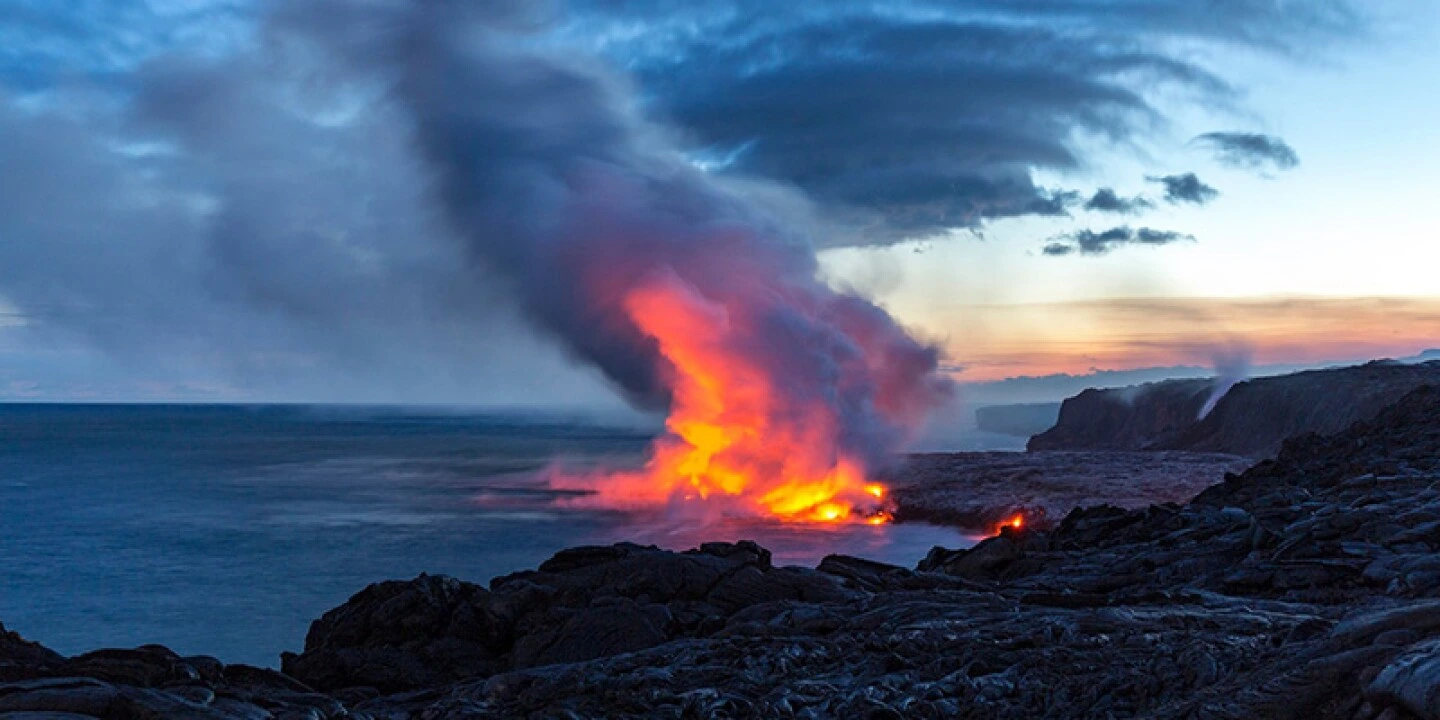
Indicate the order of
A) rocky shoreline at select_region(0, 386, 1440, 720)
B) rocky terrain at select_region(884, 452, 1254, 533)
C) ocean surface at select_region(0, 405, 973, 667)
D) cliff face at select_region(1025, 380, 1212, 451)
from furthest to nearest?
cliff face at select_region(1025, 380, 1212, 451)
rocky terrain at select_region(884, 452, 1254, 533)
ocean surface at select_region(0, 405, 973, 667)
rocky shoreline at select_region(0, 386, 1440, 720)

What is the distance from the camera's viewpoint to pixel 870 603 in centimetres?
1628

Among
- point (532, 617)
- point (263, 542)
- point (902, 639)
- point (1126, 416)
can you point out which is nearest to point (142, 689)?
point (902, 639)

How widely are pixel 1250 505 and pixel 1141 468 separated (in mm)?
35256

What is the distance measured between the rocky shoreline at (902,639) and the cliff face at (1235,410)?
31.3 metres

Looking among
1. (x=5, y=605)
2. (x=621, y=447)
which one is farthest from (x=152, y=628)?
(x=621, y=447)

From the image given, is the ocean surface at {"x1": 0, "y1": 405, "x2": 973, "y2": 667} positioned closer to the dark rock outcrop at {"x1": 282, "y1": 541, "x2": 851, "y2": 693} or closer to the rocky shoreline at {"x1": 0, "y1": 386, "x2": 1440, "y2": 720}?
the dark rock outcrop at {"x1": 282, "y1": 541, "x2": 851, "y2": 693}

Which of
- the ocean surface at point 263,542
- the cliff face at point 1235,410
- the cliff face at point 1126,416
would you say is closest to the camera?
the ocean surface at point 263,542

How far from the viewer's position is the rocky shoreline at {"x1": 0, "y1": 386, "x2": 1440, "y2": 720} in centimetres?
934

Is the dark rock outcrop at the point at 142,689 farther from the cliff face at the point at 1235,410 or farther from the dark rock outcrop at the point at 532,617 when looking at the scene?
the cliff face at the point at 1235,410

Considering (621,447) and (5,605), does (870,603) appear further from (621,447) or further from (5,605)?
(621,447)

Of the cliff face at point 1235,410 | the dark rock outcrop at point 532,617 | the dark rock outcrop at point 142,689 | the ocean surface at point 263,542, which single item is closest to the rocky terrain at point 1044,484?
the ocean surface at point 263,542

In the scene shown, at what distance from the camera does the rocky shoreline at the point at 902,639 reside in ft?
30.6

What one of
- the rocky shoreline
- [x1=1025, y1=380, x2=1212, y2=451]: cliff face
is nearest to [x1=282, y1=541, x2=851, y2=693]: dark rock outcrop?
the rocky shoreline

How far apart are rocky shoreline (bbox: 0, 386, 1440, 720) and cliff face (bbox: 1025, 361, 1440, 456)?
1233 inches
